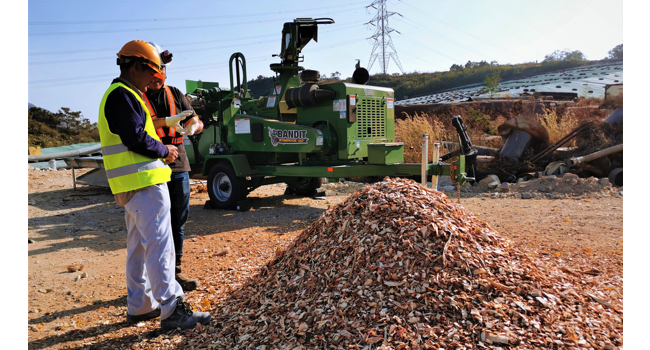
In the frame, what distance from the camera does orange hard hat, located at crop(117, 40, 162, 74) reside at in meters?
3.17

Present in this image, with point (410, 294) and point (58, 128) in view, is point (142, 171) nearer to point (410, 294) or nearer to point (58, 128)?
point (410, 294)

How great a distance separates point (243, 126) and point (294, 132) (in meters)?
1.37

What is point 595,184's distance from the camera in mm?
8906

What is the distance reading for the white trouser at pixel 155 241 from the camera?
3.09 m

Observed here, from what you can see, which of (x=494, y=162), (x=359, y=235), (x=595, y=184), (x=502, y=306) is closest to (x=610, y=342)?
(x=502, y=306)

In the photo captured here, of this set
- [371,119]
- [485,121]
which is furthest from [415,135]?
[485,121]

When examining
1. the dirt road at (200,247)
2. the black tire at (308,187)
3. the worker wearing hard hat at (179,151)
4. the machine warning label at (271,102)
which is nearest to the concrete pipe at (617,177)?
the dirt road at (200,247)

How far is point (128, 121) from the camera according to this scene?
2971mm

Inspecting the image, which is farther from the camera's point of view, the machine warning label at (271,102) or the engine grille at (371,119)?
the machine warning label at (271,102)

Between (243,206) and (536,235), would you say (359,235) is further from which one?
(243,206)

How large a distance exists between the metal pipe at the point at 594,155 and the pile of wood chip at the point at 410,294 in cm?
750

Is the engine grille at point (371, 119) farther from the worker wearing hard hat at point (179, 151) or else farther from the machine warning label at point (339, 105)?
the worker wearing hard hat at point (179, 151)

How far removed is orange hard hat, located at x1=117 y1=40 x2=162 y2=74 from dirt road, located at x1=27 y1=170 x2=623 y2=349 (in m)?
2.11

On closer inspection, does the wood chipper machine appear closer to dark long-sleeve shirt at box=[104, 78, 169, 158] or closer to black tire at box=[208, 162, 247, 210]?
black tire at box=[208, 162, 247, 210]
